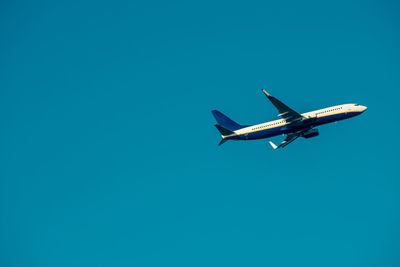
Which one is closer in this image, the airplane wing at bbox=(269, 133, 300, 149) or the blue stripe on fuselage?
the blue stripe on fuselage

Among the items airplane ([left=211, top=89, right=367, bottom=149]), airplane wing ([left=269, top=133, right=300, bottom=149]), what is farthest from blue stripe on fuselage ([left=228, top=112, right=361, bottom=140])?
airplane wing ([left=269, top=133, right=300, bottom=149])

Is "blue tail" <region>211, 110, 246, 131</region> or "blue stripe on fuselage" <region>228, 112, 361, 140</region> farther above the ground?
"blue tail" <region>211, 110, 246, 131</region>

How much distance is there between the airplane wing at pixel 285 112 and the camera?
381 feet

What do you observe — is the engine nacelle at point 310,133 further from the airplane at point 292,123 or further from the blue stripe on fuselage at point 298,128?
the blue stripe on fuselage at point 298,128

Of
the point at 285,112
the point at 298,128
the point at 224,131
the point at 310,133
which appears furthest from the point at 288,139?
the point at 224,131

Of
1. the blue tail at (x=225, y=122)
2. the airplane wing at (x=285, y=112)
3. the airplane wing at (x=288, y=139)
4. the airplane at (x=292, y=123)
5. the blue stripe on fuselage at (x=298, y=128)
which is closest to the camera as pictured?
the airplane wing at (x=285, y=112)

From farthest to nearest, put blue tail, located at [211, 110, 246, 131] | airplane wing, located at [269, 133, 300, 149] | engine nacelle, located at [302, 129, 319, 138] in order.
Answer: blue tail, located at [211, 110, 246, 131] < airplane wing, located at [269, 133, 300, 149] < engine nacelle, located at [302, 129, 319, 138]

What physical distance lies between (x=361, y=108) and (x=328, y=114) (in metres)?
7.51

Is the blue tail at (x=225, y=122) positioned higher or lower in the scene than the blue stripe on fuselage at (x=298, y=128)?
higher

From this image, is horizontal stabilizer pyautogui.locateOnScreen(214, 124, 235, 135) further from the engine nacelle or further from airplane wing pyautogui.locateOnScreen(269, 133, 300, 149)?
the engine nacelle

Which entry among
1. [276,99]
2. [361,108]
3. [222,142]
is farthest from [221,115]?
[361,108]

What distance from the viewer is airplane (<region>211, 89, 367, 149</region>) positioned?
390 ft

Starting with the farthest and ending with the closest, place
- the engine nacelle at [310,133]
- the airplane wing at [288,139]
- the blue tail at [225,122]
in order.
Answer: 1. the blue tail at [225,122]
2. the airplane wing at [288,139]
3. the engine nacelle at [310,133]

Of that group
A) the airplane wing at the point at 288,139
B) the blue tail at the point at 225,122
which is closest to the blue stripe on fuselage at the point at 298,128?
the airplane wing at the point at 288,139
